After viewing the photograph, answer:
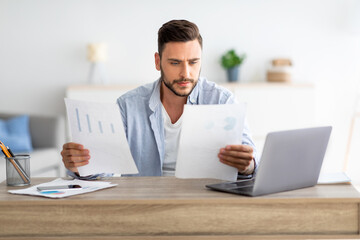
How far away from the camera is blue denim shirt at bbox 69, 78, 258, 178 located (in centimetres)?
255

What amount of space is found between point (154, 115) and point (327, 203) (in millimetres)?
1087

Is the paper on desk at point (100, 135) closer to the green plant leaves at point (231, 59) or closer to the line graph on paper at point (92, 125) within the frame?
the line graph on paper at point (92, 125)

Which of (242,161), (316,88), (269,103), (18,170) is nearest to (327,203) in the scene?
(242,161)

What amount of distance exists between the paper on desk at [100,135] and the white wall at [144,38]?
143 inches

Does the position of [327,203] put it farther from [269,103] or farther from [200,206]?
[269,103]

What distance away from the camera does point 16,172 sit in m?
2.01

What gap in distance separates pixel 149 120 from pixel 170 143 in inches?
5.7

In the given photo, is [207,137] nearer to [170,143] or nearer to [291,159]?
[291,159]

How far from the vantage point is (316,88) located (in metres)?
5.75

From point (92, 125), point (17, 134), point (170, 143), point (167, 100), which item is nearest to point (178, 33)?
point (167, 100)

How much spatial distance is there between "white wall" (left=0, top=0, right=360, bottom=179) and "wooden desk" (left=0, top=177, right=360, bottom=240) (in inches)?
159

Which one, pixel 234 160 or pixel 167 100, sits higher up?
pixel 167 100

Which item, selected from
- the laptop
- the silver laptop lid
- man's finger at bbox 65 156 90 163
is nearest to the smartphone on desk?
man's finger at bbox 65 156 90 163

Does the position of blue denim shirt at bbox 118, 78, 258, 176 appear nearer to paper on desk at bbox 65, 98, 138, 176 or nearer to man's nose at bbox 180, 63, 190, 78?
man's nose at bbox 180, 63, 190, 78
